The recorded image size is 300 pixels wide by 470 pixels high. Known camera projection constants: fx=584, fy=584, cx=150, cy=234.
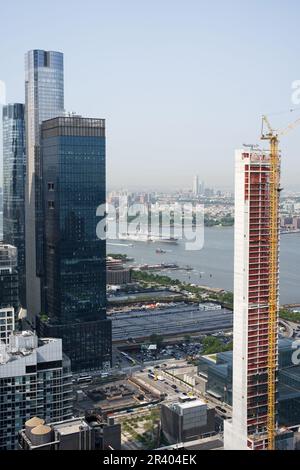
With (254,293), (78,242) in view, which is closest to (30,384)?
(254,293)

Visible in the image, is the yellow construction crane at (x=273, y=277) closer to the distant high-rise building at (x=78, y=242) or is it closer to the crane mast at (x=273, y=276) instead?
the crane mast at (x=273, y=276)

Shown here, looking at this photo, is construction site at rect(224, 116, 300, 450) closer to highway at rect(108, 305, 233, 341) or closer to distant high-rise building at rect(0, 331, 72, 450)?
distant high-rise building at rect(0, 331, 72, 450)

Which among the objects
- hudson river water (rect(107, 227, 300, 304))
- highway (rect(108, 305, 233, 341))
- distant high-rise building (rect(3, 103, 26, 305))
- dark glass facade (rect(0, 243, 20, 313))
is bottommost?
highway (rect(108, 305, 233, 341))

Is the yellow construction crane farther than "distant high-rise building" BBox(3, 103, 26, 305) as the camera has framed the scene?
No

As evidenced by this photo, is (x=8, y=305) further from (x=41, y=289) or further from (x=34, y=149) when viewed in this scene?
(x=34, y=149)

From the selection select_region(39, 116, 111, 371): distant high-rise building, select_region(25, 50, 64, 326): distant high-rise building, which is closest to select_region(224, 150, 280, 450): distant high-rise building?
select_region(39, 116, 111, 371): distant high-rise building
